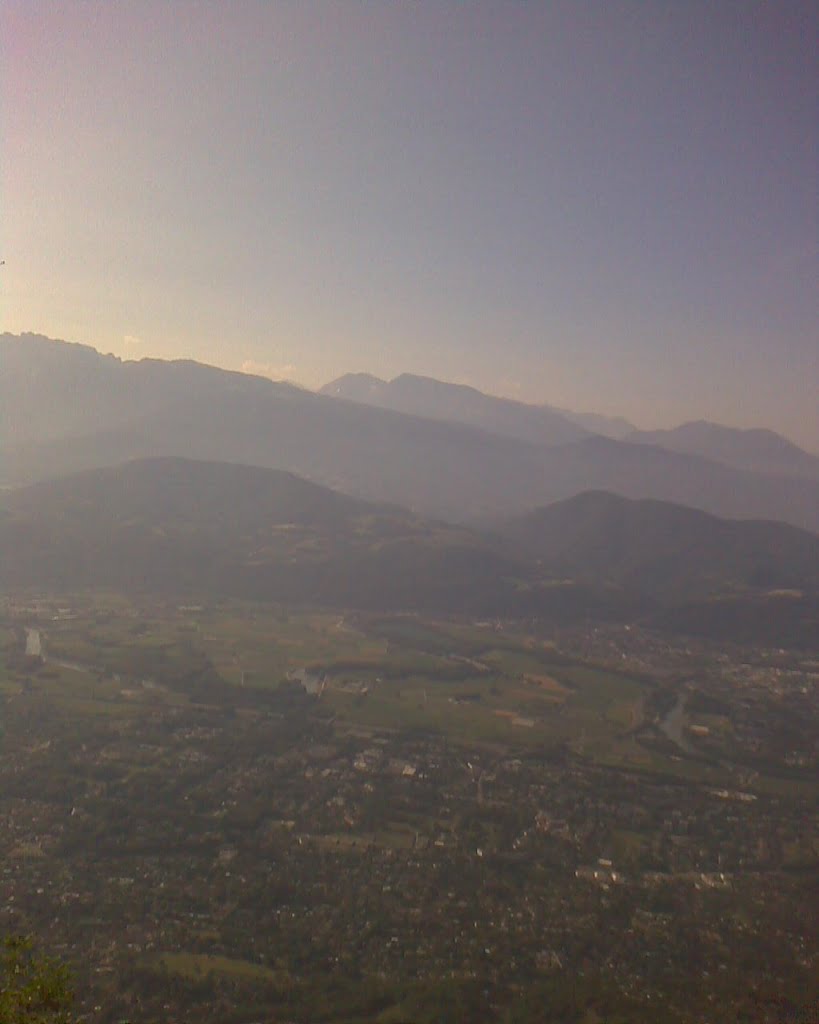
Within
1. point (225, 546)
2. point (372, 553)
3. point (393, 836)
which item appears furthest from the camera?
point (372, 553)

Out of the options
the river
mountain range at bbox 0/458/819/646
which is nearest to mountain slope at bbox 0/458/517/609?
mountain range at bbox 0/458/819/646

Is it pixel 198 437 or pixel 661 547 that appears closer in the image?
pixel 661 547

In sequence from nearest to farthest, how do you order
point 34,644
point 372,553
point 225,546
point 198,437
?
point 34,644 < point 225,546 < point 372,553 < point 198,437

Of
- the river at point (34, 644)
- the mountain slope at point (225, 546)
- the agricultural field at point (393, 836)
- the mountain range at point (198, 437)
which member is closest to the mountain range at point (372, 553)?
the mountain slope at point (225, 546)

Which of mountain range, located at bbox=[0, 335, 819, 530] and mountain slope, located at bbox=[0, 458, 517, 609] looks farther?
mountain range, located at bbox=[0, 335, 819, 530]

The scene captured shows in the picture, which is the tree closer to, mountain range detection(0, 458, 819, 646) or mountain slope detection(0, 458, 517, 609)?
mountain range detection(0, 458, 819, 646)

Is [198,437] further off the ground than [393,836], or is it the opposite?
[198,437]

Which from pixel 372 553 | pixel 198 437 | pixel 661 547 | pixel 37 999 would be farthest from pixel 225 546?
pixel 198 437

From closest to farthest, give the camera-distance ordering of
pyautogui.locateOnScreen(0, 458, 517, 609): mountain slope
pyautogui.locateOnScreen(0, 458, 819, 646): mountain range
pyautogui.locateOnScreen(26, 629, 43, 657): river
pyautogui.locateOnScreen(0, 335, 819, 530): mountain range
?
pyautogui.locateOnScreen(26, 629, 43, 657): river
pyautogui.locateOnScreen(0, 458, 517, 609): mountain slope
pyautogui.locateOnScreen(0, 458, 819, 646): mountain range
pyautogui.locateOnScreen(0, 335, 819, 530): mountain range

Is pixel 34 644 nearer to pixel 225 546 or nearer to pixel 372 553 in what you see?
pixel 225 546
